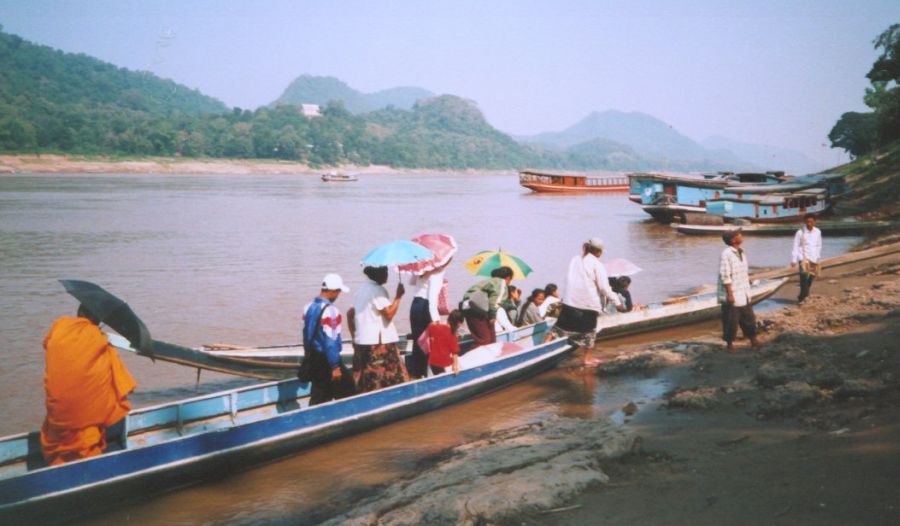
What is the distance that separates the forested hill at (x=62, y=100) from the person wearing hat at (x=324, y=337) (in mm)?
94614

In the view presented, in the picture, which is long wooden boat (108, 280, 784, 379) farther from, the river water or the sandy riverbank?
the sandy riverbank

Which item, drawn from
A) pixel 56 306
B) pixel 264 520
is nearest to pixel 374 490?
pixel 264 520

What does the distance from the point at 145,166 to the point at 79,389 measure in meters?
100

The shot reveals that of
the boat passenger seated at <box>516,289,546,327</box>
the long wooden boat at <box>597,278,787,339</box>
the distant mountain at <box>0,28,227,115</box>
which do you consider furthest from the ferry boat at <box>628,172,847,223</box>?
the distant mountain at <box>0,28,227,115</box>

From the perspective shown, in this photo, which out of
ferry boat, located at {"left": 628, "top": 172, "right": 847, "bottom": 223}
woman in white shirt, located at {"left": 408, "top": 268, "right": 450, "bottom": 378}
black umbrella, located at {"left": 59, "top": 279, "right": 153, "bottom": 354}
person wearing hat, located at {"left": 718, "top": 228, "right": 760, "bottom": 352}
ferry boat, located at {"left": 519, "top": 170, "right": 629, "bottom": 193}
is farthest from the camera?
ferry boat, located at {"left": 519, "top": 170, "right": 629, "bottom": 193}

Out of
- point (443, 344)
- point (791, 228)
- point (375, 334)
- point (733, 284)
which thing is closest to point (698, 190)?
point (791, 228)

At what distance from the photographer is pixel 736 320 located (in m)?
8.94

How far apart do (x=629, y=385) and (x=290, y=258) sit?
1649 cm

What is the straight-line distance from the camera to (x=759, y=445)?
17.9ft

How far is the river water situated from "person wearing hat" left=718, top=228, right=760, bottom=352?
151 cm

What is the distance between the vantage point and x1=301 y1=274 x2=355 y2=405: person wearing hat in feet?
22.1

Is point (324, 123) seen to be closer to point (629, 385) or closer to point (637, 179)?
point (637, 179)

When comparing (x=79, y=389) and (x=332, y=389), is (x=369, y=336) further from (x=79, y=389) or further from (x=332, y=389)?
(x=79, y=389)

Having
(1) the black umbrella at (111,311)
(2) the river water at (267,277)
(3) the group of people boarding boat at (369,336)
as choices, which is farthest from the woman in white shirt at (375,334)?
(1) the black umbrella at (111,311)
